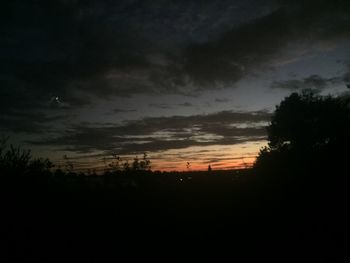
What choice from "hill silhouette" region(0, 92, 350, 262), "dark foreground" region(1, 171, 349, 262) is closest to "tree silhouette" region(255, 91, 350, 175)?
"hill silhouette" region(0, 92, 350, 262)

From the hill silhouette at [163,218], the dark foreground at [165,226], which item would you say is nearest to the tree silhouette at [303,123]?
the hill silhouette at [163,218]

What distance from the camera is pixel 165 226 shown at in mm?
18969

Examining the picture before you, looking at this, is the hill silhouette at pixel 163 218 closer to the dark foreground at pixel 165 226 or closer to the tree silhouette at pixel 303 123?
the dark foreground at pixel 165 226

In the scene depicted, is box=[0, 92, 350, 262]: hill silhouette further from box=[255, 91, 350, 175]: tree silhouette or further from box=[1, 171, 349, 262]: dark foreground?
box=[255, 91, 350, 175]: tree silhouette

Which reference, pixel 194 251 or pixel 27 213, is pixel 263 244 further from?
pixel 27 213

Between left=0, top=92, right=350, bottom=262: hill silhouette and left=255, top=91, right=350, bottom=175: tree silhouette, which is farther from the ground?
left=255, top=91, right=350, bottom=175: tree silhouette

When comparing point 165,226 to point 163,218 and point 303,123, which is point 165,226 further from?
point 303,123

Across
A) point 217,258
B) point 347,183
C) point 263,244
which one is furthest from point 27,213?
point 347,183

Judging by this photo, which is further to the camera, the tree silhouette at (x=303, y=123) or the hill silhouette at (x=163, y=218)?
the tree silhouette at (x=303, y=123)

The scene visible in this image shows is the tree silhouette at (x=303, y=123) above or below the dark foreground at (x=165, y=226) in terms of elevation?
above

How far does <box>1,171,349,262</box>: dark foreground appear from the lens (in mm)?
13719

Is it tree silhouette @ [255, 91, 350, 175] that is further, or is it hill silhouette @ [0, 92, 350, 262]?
tree silhouette @ [255, 91, 350, 175]

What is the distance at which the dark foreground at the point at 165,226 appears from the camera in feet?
45.0

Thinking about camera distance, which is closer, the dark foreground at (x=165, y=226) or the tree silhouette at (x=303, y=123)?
the dark foreground at (x=165, y=226)
